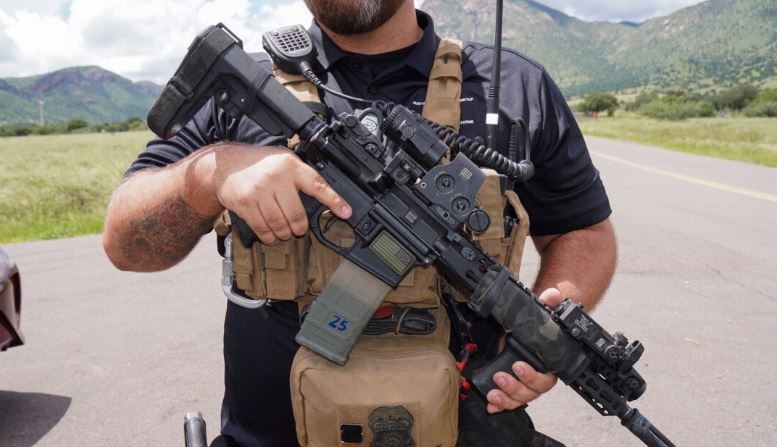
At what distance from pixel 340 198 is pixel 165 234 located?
18.7 inches

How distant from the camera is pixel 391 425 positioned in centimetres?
151

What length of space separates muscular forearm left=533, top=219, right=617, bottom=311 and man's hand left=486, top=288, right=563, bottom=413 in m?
0.29

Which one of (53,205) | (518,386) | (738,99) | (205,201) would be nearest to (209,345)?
(205,201)

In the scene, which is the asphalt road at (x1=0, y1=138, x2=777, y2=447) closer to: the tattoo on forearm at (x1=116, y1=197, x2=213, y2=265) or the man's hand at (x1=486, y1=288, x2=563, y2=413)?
the man's hand at (x1=486, y1=288, x2=563, y2=413)

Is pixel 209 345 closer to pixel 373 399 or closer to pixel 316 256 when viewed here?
pixel 316 256

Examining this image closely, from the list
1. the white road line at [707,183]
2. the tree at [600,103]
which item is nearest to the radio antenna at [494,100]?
the white road line at [707,183]

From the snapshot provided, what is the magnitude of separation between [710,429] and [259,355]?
107 inches

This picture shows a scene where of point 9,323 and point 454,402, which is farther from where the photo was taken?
point 9,323

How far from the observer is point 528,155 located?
5.64ft

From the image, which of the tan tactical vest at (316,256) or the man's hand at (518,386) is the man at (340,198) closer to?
the man's hand at (518,386)

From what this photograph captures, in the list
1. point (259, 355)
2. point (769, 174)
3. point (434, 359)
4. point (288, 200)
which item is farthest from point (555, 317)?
point (769, 174)

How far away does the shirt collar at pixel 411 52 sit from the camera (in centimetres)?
184

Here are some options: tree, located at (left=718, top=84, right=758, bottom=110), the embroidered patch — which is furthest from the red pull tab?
tree, located at (left=718, top=84, right=758, bottom=110)

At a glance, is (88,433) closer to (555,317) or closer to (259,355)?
(259,355)
